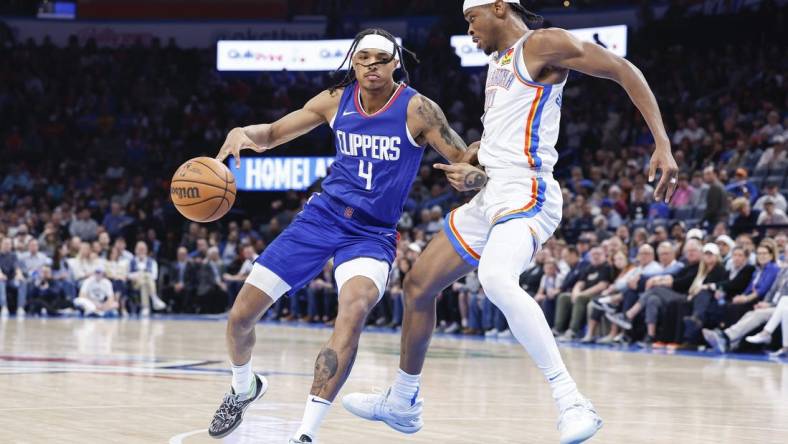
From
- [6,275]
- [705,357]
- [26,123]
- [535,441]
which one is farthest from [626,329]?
[26,123]

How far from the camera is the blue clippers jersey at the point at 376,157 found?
5.59 metres

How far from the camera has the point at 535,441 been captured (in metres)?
5.62

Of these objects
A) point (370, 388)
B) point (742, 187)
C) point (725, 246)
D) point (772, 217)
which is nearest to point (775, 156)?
point (742, 187)

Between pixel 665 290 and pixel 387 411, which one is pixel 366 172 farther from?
pixel 665 290

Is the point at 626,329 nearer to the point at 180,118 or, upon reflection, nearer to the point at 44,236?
the point at 44,236

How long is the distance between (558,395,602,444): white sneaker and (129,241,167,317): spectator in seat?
16354mm

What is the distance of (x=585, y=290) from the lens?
15086 millimetres

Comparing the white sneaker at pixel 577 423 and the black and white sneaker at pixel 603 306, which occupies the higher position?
the white sneaker at pixel 577 423

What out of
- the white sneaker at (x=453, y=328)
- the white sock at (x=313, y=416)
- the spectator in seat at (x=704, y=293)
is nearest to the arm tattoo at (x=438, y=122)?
the white sock at (x=313, y=416)

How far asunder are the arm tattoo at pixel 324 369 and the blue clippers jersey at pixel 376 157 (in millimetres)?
805

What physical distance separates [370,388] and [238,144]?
307cm

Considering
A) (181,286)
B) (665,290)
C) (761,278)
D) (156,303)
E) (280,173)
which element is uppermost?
(280,173)

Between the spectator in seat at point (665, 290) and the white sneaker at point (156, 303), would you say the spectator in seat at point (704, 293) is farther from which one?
the white sneaker at point (156, 303)

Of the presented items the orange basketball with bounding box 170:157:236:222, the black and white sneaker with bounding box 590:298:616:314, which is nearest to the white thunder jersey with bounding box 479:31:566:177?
the orange basketball with bounding box 170:157:236:222
